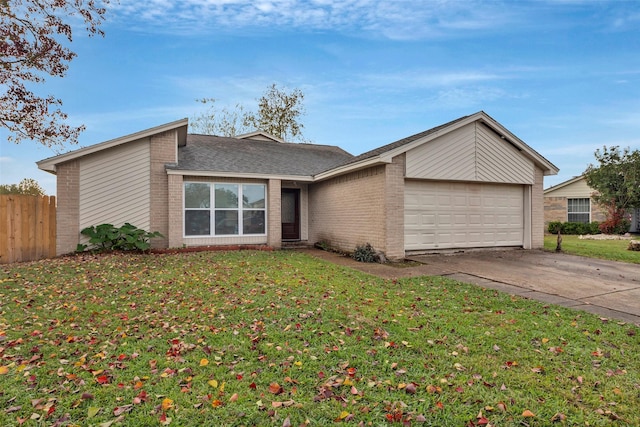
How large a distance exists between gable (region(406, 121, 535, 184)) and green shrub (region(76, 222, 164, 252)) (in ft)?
28.8

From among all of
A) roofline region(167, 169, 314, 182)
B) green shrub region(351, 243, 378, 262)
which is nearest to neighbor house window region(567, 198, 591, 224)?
roofline region(167, 169, 314, 182)

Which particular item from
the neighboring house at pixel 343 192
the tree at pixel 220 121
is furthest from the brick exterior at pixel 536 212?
the tree at pixel 220 121

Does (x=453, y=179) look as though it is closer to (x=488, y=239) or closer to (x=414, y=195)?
(x=414, y=195)

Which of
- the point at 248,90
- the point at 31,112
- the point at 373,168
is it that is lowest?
the point at 373,168

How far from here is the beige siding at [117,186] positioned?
445 inches

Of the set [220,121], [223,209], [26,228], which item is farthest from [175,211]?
[220,121]

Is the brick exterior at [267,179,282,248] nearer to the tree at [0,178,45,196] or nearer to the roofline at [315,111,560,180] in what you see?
the roofline at [315,111,560,180]

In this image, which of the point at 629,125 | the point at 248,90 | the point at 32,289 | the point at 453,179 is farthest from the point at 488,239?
the point at 248,90

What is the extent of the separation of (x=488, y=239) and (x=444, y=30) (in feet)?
24.3

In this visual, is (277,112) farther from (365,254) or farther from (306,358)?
(306,358)

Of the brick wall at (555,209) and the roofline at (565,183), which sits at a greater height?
the roofline at (565,183)

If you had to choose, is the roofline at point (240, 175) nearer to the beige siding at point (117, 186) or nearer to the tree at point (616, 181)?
the beige siding at point (117, 186)

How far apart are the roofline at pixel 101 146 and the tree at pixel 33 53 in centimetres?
288

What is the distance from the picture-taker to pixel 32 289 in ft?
21.7
